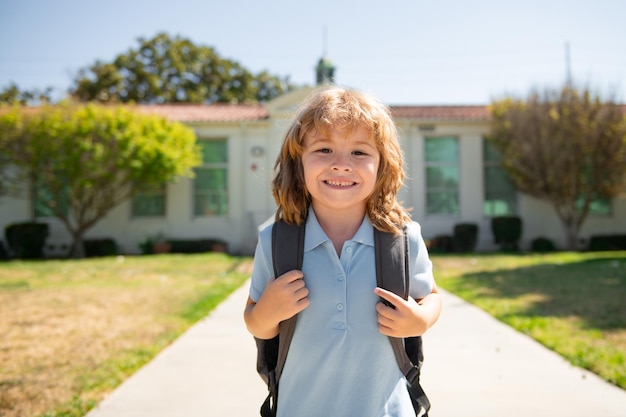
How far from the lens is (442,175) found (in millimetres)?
15336

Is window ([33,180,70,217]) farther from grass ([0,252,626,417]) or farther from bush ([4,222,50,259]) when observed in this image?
→ grass ([0,252,626,417])

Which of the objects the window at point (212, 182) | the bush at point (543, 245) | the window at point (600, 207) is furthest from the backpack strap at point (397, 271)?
the window at point (600, 207)

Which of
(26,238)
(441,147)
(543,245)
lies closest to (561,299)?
(543,245)

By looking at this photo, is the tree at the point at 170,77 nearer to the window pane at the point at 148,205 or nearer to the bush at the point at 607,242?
the window pane at the point at 148,205

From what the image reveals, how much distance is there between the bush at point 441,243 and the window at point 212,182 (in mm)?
6578

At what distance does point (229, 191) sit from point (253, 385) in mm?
12093

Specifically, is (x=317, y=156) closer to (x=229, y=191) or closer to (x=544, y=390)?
(x=544, y=390)

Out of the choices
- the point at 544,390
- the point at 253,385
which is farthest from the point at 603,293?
the point at 253,385

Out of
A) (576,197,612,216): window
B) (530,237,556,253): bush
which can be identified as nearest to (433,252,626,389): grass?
(530,237,556,253): bush

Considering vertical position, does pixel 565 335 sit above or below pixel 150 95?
below

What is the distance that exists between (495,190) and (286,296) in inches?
607

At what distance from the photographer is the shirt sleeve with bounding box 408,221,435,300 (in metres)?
1.43

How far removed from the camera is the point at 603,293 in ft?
20.5

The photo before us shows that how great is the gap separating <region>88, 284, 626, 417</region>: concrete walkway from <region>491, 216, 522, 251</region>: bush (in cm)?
1036
